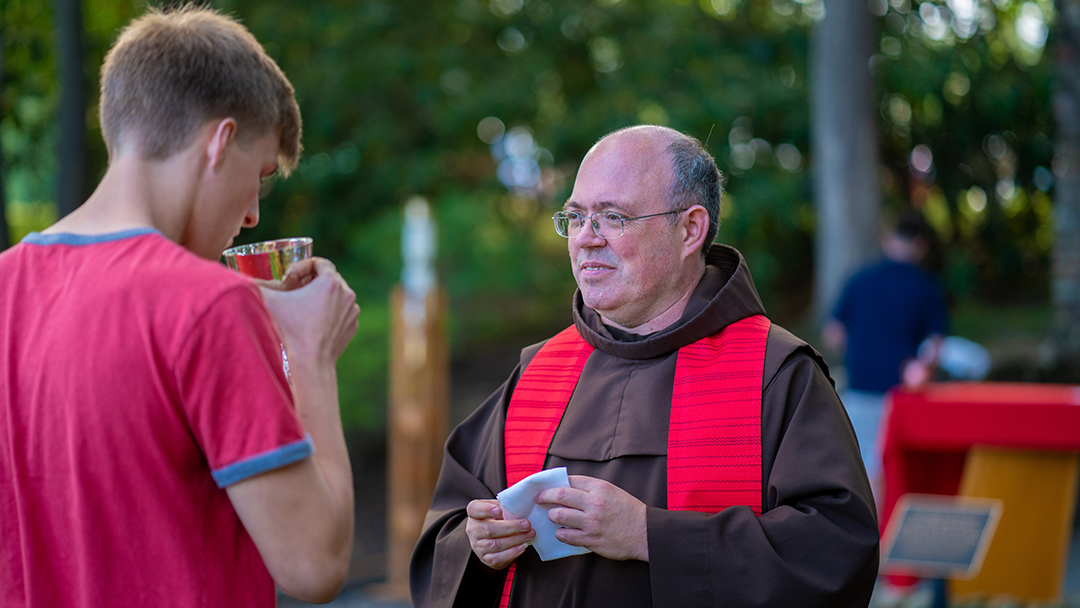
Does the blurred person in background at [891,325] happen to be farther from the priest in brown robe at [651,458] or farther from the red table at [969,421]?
the priest in brown robe at [651,458]

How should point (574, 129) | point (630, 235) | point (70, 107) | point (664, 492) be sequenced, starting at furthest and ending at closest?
point (574, 129), point (70, 107), point (630, 235), point (664, 492)

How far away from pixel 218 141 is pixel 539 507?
105cm

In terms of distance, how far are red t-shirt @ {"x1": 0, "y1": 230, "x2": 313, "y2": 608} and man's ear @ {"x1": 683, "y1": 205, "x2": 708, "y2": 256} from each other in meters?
1.31

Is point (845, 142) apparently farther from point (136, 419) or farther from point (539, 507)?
A: point (136, 419)

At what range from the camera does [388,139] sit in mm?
10359

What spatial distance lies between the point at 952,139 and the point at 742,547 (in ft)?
31.2

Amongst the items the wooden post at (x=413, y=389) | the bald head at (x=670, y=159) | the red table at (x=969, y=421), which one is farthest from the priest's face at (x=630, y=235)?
the wooden post at (x=413, y=389)

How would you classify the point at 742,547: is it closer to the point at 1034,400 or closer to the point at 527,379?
the point at 527,379

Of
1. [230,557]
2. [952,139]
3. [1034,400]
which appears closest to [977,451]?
[1034,400]

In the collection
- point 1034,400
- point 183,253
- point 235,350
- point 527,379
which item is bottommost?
point 1034,400

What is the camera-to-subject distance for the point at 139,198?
1541mm

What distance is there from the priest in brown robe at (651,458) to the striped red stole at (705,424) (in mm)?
10

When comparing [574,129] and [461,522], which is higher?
[574,129]

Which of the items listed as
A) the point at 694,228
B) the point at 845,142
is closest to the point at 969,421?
the point at 845,142
